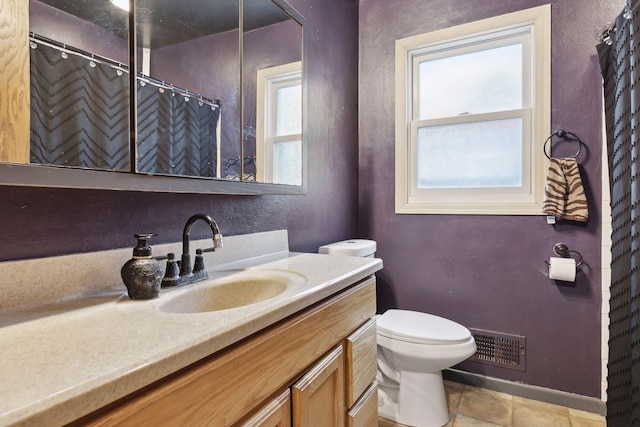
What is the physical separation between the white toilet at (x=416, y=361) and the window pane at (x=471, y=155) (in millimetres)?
828

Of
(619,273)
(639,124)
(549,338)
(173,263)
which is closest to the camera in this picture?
(173,263)

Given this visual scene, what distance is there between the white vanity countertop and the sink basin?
0.05 m

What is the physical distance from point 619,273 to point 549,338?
592mm

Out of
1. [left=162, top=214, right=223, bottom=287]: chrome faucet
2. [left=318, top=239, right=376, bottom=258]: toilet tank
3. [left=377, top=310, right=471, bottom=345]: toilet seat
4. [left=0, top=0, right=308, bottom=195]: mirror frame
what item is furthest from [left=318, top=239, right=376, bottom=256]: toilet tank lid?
[left=162, top=214, right=223, bottom=287]: chrome faucet

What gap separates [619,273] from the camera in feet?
4.75

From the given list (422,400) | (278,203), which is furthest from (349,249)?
(422,400)

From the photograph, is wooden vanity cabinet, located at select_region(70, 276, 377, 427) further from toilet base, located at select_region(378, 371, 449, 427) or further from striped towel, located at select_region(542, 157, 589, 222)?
striped towel, located at select_region(542, 157, 589, 222)

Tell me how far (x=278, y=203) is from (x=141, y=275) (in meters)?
0.87

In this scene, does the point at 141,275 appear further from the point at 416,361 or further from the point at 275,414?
the point at 416,361

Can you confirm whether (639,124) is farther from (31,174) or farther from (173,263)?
(31,174)

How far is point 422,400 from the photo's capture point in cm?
167

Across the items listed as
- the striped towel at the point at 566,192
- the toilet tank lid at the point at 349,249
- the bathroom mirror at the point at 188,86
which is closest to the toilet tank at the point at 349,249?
the toilet tank lid at the point at 349,249

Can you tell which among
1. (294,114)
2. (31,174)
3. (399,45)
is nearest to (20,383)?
(31,174)

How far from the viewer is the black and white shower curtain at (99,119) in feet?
2.47
